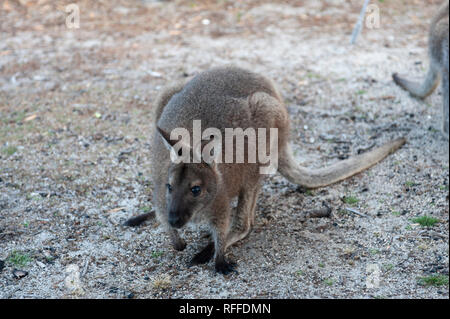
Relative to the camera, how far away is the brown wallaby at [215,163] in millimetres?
3672

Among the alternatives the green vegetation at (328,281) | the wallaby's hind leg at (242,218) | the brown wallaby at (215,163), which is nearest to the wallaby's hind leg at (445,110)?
the brown wallaby at (215,163)

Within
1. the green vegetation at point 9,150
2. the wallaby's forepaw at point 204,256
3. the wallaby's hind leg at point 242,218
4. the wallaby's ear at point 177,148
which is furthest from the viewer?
the green vegetation at point 9,150

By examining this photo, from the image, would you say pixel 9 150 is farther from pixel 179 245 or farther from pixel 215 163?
pixel 215 163

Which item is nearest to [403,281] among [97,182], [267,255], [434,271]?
[434,271]

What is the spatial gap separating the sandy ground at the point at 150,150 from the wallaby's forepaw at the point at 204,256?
9 centimetres

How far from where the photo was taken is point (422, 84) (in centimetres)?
636

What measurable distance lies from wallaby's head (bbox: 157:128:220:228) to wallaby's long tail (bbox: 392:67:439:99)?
3.66m

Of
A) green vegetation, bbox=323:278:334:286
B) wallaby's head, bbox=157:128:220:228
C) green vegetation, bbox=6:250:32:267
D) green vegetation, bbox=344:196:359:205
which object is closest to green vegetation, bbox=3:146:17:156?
green vegetation, bbox=6:250:32:267

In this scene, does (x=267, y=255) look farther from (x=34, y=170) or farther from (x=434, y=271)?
(x=34, y=170)

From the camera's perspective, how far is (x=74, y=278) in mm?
3844

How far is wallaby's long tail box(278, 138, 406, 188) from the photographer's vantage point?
4.74m

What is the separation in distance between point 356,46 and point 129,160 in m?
4.24

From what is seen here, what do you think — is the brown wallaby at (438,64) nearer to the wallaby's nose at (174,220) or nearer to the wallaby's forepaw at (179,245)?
the wallaby's forepaw at (179,245)

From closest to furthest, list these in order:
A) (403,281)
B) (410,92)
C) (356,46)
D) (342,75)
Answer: (403,281) → (410,92) → (342,75) → (356,46)
